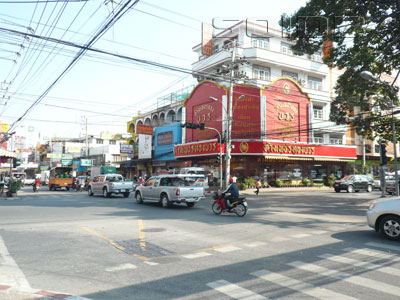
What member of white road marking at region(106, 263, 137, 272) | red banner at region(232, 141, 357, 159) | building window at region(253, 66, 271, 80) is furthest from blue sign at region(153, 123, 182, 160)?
white road marking at region(106, 263, 137, 272)

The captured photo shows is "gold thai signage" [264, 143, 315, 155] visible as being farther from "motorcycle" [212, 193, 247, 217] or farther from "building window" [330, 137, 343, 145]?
"motorcycle" [212, 193, 247, 217]

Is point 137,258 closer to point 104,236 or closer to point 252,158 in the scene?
point 104,236

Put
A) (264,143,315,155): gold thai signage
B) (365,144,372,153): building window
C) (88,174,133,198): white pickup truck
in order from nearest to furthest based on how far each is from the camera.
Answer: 1. (88,174,133,198): white pickup truck
2. (264,143,315,155): gold thai signage
3. (365,144,372,153): building window

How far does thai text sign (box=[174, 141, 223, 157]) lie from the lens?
32.7 meters

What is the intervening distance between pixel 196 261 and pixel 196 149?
95.2 feet

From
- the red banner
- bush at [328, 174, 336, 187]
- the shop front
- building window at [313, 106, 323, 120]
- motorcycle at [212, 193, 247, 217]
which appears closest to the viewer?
motorcycle at [212, 193, 247, 217]

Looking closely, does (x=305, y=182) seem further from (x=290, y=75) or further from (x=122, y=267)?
(x=122, y=267)

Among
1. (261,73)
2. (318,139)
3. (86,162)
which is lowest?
(86,162)

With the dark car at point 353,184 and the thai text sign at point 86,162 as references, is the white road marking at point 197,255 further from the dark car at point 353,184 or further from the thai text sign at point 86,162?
the thai text sign at point 86,162

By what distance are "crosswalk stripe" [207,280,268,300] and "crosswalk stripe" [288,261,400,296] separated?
65.9 inches

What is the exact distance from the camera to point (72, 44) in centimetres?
1127

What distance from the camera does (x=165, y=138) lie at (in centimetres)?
4347

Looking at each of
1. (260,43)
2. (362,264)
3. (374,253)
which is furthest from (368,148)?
(362,264)

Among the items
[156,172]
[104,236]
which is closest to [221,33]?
[156,172]
